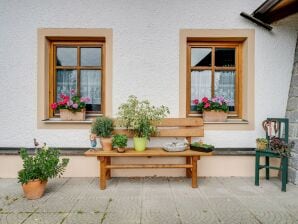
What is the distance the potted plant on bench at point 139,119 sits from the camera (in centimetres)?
509

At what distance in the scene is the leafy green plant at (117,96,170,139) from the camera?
5.09 meters

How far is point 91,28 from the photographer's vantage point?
5691mm

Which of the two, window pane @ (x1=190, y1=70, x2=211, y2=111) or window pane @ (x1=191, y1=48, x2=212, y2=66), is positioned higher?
window pane @ (x1=191, y1=48, x2=212, y2=66)

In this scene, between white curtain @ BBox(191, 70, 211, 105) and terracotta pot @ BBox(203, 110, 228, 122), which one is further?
white curtain @ BBox(191, 70, 211, 105)

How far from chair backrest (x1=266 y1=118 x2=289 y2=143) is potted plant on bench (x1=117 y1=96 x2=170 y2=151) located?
6.44ft

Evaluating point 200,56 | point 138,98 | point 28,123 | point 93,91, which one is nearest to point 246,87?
point 200,56

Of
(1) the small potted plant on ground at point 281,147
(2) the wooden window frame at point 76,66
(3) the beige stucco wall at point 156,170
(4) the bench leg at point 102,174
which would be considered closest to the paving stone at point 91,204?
(4) the bench leg at point 102,174

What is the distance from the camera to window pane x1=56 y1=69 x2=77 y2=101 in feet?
19.8

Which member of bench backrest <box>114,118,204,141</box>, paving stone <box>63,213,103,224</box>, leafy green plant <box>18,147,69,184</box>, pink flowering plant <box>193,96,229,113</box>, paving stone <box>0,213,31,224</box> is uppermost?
pink flowering plant <box>193,96,229,113</box>

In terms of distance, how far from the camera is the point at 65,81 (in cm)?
604

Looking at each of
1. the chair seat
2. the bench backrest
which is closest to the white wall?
the bench backrest

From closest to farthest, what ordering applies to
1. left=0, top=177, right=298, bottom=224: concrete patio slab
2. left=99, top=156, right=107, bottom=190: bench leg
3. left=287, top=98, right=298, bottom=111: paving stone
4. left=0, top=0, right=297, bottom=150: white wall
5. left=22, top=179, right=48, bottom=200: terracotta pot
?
left=0, top=177, right=298, bottom=224: concrete patio slab
left=22, top=179, right=48, bottom=200: terracotta pot
left=99, top=156, right=107, bottom=190: bench leg
left=287, top=98, right=298, bottom=111: paving stone
left=0, top=0, right=297, bottom=150: white wall

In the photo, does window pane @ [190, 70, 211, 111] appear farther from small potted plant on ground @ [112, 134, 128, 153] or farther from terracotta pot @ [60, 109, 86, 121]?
terracotta pot @ [60, 109, 86, 121]

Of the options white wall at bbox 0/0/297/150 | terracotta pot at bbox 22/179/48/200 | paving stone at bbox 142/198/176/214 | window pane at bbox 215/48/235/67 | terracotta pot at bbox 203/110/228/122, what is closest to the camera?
paving stone at bbox 142/198/176/214
